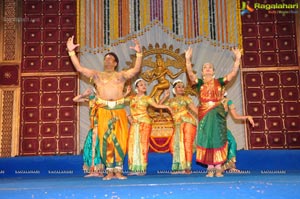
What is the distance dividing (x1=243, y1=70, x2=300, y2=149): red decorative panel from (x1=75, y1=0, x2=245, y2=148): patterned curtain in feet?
0.87

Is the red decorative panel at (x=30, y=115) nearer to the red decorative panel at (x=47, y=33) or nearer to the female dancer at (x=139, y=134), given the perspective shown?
the red decorative panel at (x=47, y=33)

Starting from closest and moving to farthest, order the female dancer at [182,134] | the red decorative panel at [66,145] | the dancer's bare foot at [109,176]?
the dancer's bare foot at [109,176] → the female dancer at [182,134] → the red decorative panel at [66,145]

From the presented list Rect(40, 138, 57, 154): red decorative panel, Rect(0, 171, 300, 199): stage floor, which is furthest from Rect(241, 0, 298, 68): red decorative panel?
Rect(0, 171, 300, 199): stage floor

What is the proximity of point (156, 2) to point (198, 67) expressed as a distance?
1442mm

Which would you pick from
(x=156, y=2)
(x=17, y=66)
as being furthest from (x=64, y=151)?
(x=156, y=2)

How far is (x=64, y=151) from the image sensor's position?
7.02 meters

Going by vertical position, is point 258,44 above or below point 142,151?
above

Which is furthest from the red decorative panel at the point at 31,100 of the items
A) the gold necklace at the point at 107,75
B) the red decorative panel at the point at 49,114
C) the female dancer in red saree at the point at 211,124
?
the female dancer in red saree at the point at 211,124

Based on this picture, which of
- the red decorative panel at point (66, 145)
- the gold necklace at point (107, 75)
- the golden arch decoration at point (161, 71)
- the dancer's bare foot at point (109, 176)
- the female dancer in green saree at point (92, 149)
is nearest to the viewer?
the dancer's bare foot at point (109, 176)

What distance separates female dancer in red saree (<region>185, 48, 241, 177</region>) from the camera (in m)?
4.18

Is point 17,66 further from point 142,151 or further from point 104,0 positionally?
point 142,151

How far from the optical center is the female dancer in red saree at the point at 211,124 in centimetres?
418

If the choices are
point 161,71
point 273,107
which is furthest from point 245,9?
point 161,71

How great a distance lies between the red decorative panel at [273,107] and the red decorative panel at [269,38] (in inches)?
8.9
